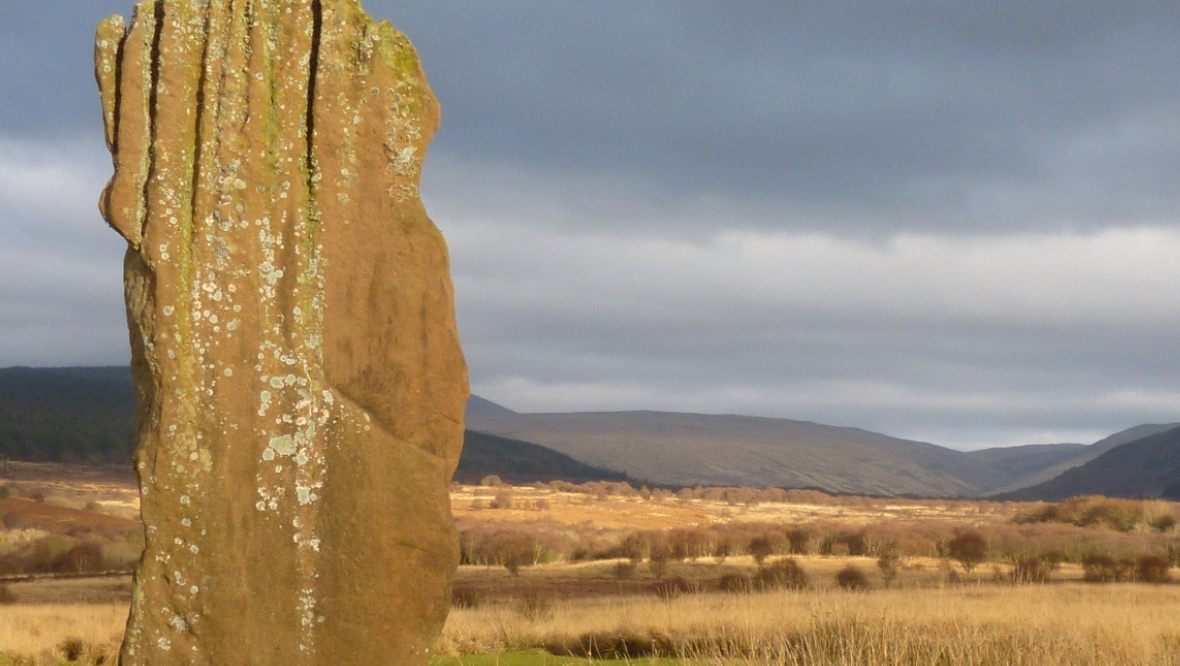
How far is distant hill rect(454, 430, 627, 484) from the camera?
117500 mm

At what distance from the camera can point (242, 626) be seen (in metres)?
6.58

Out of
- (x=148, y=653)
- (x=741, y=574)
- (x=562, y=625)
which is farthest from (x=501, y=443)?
(x=148, y=653)

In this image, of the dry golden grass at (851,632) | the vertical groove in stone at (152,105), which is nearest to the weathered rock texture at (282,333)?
the vertical groove in stone at (152,105)

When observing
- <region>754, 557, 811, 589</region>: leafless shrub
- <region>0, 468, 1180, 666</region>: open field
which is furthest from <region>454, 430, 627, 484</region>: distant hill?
<region>754, 557, 811, 589</region>: leafless shrub

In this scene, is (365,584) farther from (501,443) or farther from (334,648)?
(501,443)

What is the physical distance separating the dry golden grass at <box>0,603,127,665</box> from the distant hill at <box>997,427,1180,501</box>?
131 metres

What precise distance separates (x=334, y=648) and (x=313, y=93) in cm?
350

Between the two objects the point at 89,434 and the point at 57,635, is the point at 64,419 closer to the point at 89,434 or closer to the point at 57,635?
the point at 89,434

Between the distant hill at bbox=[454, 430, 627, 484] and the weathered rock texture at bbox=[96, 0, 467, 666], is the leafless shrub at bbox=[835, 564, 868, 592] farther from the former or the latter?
the distant hill at bbox=[454, 430, 627, 484]

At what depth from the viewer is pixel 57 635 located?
46.3 ft

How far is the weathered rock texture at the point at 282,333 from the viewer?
6574 millimetres

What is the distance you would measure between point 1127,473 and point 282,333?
15751cm

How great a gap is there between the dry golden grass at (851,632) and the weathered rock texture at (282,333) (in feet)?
10.7

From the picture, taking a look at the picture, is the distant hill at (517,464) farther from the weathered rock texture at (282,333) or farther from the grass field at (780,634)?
the weathered rock texture at (282,333)
